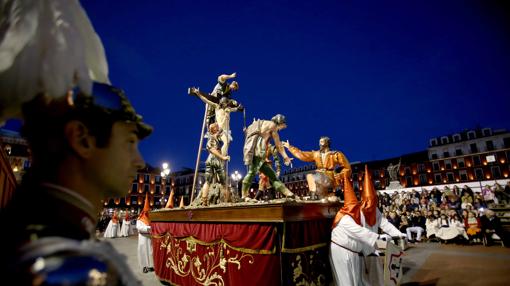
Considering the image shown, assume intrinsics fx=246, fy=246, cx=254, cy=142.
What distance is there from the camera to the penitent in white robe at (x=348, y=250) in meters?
3.93

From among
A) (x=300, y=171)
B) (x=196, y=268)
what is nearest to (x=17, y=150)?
(x=196, y=268)

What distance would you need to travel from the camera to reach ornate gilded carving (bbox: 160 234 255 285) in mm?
4293

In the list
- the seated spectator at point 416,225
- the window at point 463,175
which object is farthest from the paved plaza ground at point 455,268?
the window at point 463,175

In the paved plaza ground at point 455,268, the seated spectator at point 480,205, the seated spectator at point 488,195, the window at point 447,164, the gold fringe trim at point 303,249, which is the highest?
the window at point 447,164

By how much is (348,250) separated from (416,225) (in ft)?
38.8

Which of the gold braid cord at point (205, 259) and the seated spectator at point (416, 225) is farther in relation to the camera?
the seated spectator at point (416, 225)

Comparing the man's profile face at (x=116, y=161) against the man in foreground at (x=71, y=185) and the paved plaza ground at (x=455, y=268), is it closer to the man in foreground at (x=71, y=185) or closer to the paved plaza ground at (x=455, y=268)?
the man in foreground at (x=71, y=185)

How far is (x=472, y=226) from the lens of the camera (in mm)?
10523

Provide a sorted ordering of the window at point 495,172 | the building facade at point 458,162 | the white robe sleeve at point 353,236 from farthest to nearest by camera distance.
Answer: the window at point 495,172
the building facade at point 458,162
the white robe sleeve at point 353,236

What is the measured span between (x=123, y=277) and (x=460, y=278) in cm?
759

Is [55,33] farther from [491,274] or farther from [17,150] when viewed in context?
[17,150]

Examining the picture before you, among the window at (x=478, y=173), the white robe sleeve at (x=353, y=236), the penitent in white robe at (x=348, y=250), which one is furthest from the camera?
the window at (x=478, y=173)

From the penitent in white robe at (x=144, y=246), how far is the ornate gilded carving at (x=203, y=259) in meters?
2.02

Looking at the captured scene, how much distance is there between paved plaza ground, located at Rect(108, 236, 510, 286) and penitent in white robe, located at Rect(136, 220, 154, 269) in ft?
0.98
